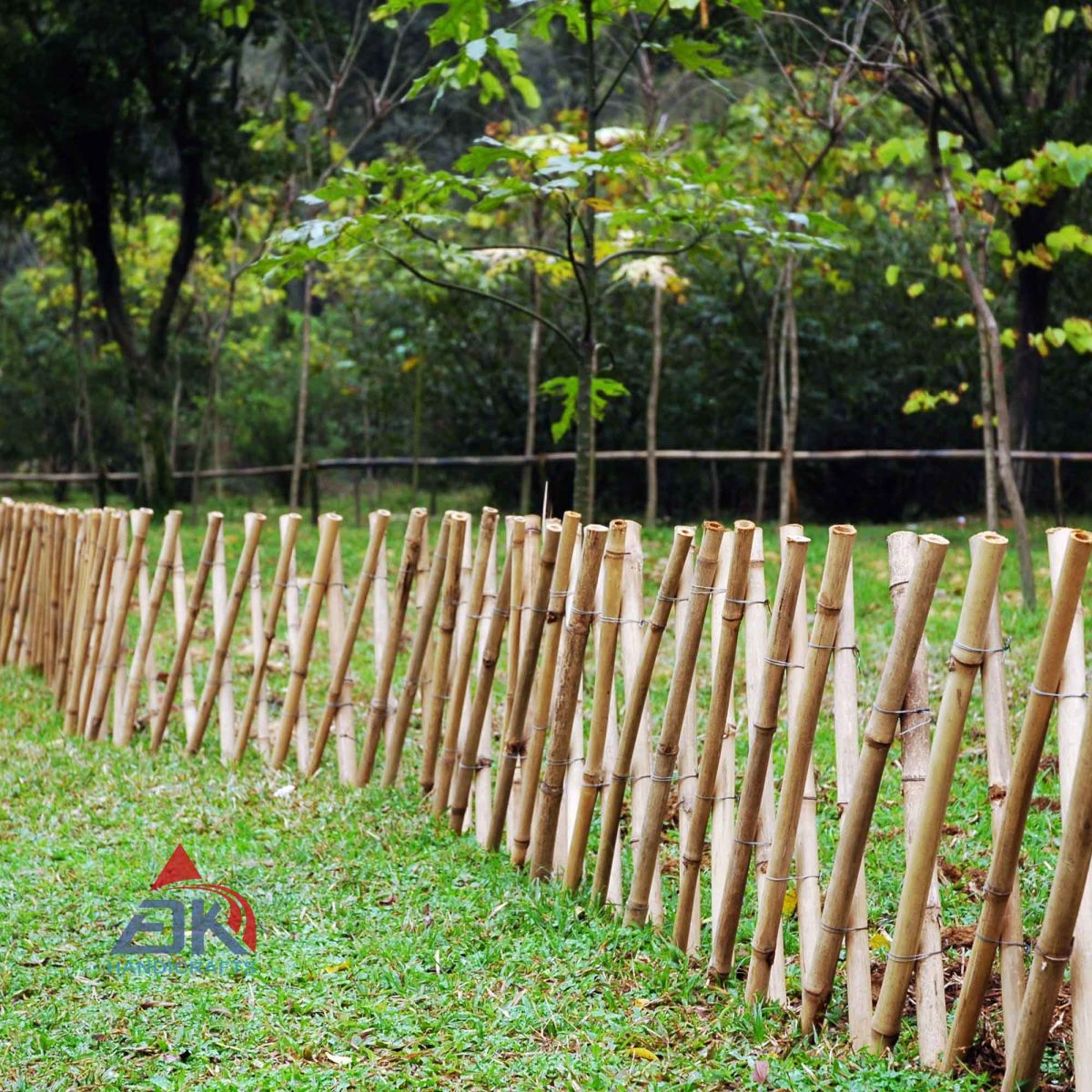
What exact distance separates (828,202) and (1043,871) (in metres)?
10.9

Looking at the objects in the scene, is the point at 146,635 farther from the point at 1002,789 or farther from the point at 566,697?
the point at 1002,789

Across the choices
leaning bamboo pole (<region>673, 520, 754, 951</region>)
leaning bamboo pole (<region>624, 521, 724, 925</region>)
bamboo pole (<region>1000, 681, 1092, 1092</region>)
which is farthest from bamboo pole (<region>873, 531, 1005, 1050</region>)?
leaning bamboo pole (<region>624, 521, 724, 925</region>)

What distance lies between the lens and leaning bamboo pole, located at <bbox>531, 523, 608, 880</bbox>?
11.3ft

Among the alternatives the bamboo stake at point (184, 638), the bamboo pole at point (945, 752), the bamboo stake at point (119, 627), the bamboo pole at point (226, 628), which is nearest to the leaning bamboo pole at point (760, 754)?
the bamboo pole at point (945, 752)

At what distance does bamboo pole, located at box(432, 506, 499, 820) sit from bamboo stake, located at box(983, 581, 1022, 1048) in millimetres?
1796

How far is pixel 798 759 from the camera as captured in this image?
2803 millimetres

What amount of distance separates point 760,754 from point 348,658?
2.12 meters

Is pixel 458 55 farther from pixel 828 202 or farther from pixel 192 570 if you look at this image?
pixel 828 202

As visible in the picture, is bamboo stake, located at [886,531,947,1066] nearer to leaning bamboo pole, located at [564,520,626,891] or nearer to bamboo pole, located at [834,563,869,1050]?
bamboo pole, located at [834,563,869,1050]

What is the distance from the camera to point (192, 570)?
1067 cm

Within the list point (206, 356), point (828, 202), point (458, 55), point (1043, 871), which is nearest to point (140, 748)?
point (458, 55)

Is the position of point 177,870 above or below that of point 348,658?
below

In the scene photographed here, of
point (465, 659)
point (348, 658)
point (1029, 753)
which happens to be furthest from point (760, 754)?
point (348, 658)

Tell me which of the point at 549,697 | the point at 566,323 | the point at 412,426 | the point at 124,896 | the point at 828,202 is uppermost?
the point at 828,202
